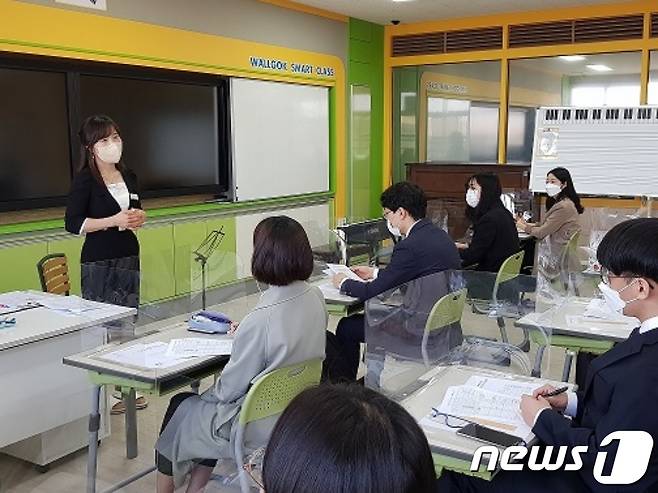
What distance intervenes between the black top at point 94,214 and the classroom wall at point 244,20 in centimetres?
211

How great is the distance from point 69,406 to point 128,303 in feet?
2.00

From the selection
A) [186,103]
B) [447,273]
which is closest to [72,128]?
[186,103]

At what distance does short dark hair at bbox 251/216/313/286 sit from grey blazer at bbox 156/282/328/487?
4cm

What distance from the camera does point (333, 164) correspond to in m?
8.45

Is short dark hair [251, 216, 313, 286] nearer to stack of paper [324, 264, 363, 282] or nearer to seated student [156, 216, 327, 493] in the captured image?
seated student [156, 216, 327, 493]

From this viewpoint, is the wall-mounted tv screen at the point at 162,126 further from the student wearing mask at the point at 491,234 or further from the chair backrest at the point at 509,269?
the chair backrest at the point at 509,269

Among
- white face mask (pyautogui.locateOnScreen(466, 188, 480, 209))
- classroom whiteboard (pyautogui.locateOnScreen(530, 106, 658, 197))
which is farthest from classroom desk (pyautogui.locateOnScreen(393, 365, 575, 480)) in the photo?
classroom whiteboard (pyautogui.locateOnScreen(530, 106, 658, 197))

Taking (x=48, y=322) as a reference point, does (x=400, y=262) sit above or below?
above

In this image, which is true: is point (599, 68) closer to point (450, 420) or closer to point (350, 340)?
point (350, 340)

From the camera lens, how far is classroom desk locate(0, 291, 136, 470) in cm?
296

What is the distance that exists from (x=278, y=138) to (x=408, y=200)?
3936 mm

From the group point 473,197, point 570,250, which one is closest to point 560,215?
point 570,250

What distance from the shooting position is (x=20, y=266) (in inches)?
199

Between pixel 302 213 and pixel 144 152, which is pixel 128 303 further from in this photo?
pixel 302 213
